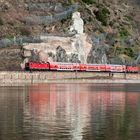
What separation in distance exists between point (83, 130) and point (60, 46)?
10817 cm

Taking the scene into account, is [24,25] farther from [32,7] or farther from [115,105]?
[115,105]

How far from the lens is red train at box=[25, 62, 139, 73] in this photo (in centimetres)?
12962

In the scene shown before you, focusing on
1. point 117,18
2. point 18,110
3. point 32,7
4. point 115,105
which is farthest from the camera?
point 117,18

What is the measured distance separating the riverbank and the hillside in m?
7.05

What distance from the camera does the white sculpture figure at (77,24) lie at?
6176 inches

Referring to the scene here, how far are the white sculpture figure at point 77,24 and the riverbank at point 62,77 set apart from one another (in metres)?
16.2

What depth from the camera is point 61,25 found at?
159 m

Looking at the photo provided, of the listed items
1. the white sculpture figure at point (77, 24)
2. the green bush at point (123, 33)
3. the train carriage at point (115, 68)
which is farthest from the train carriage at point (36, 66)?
the green bush at point (123, 33)

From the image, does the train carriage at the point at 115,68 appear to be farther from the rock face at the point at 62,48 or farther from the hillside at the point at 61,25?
the hillside at the point at 61,25

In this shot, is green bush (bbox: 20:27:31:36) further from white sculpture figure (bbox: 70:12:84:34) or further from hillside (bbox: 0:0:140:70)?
white sculpture figure (bbox: 70:12:84:34)

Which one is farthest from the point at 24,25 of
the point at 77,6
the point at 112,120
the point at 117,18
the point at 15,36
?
the point at 112,120

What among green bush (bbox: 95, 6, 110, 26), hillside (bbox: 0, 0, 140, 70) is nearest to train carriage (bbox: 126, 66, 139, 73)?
hillside (bbox: 0, 0, 140, 70)

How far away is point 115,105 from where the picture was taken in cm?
5625

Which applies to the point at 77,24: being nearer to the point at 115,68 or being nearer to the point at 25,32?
the point at 25,32
